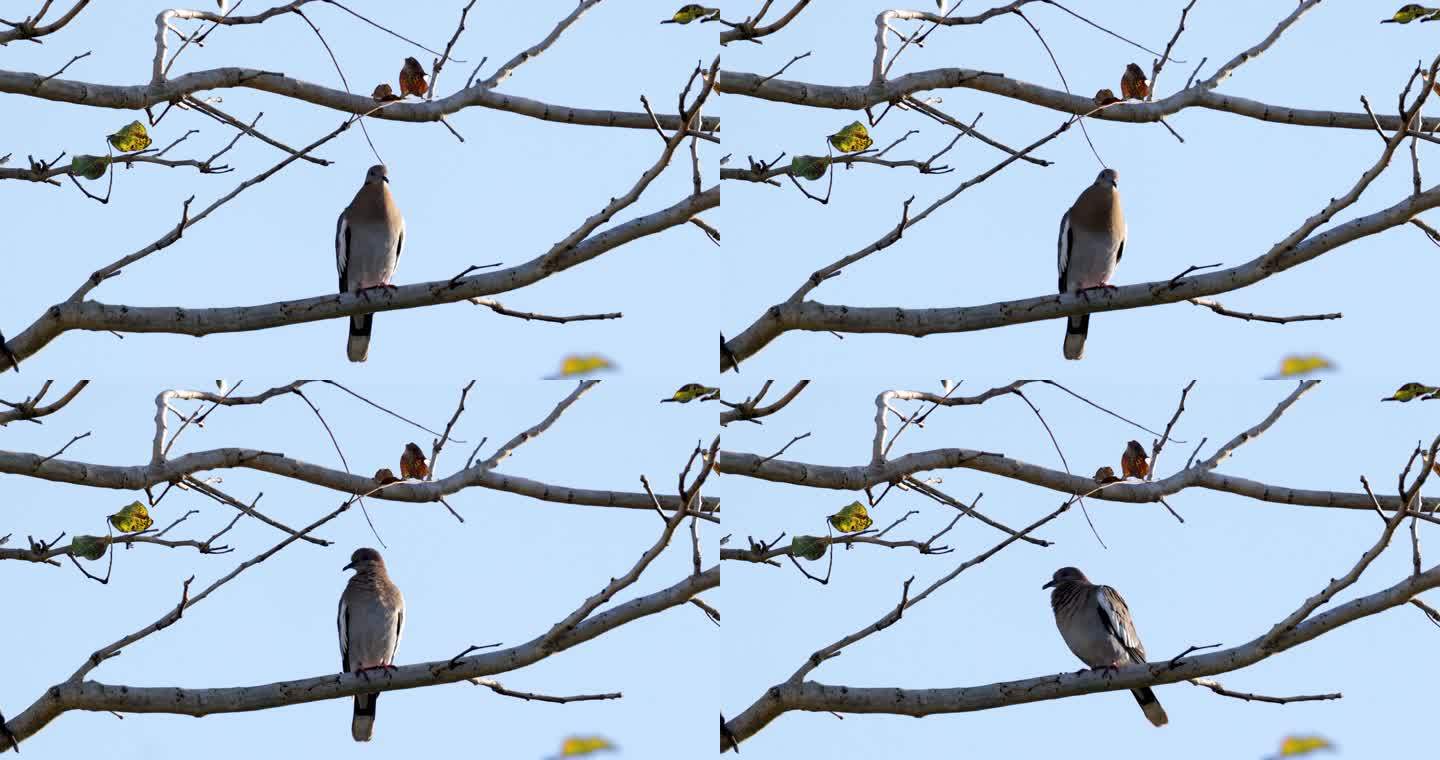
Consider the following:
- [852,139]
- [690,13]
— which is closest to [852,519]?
[852,139]

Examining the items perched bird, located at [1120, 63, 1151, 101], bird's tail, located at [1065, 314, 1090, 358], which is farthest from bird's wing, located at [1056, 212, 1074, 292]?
perched bird, located at [1120, 63, 1151, 101]

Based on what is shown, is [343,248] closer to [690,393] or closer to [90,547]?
[90,547]

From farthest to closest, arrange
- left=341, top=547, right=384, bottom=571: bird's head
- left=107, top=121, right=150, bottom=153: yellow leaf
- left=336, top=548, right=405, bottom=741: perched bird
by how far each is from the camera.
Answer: left=341, top=547, right=384, bottom=571: bird's head < left=336, top=548, right=405, bottom=741: perched bird < left=107, top=121, right=150, bottom=153: yellow leaf

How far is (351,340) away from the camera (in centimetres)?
661

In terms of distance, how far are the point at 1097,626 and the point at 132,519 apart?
3539mm

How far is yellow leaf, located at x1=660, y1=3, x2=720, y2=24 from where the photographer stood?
14.1 ft

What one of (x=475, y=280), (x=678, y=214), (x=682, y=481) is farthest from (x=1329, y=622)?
(x=475, y=280)

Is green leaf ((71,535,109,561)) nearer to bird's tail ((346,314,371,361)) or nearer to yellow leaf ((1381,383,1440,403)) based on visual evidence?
bird's tail ((346,314,371,361))

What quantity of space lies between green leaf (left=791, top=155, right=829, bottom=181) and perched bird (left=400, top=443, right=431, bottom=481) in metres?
1.51

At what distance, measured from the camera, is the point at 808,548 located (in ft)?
14.1

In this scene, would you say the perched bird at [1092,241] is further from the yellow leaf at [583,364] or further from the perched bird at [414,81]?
the yellow leaf at [583,364]

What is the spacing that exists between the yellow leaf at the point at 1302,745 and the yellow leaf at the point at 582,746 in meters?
0.95

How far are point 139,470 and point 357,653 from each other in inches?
80.4

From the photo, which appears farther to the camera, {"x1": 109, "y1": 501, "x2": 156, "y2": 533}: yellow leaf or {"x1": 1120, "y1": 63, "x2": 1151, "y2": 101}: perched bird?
{"x1": 1120, "y1": 63, "x2": 1151, "y2": 101}: perched bird
